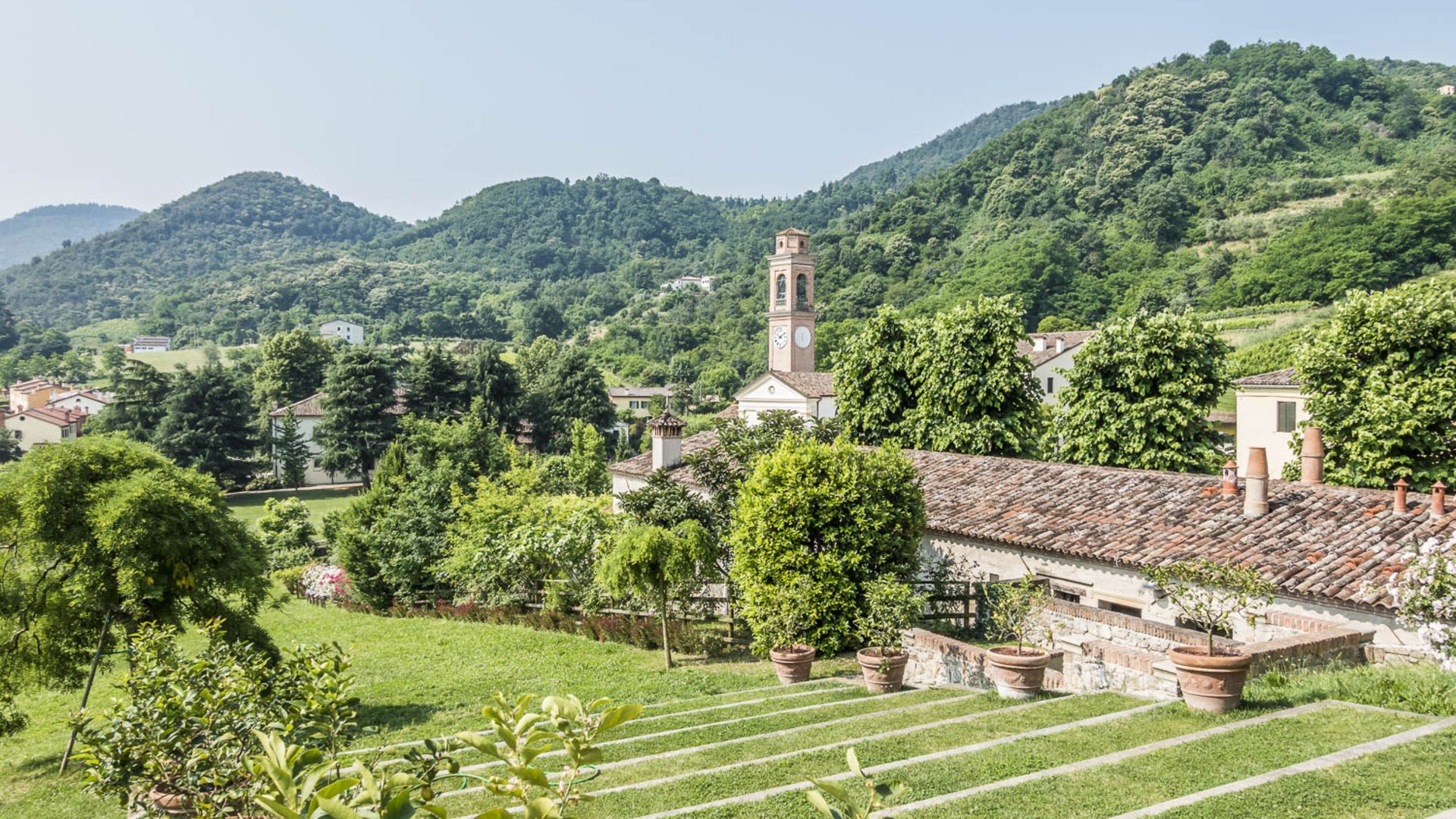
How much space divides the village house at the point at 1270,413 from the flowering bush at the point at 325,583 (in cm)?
3168

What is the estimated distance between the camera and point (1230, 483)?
15.5 m

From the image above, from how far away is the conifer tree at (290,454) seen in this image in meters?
58.6

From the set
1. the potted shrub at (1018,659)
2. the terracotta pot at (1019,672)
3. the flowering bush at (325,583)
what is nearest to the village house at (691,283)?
the flowering bush at (325,583)

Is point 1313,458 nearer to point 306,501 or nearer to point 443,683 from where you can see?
point 443,683

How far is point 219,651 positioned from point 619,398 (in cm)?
8265

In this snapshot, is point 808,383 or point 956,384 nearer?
point 956,384

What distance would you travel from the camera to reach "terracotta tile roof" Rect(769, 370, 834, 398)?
46.1 meters

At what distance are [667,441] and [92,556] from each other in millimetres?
15624

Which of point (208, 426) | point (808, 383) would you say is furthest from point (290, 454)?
point (808, 383)

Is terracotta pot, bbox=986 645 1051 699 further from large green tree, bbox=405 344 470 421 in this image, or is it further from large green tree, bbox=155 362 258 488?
large green tree, bbox=405 344 470 421

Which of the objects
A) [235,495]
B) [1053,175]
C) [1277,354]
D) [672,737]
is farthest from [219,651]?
[1053,175]

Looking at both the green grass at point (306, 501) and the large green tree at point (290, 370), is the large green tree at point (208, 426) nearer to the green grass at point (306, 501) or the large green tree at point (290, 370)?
the green grass at point (306, 501)

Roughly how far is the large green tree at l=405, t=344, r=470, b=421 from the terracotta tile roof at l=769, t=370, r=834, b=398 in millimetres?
26767

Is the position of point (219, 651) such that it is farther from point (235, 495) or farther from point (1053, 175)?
point (1053, 175)
